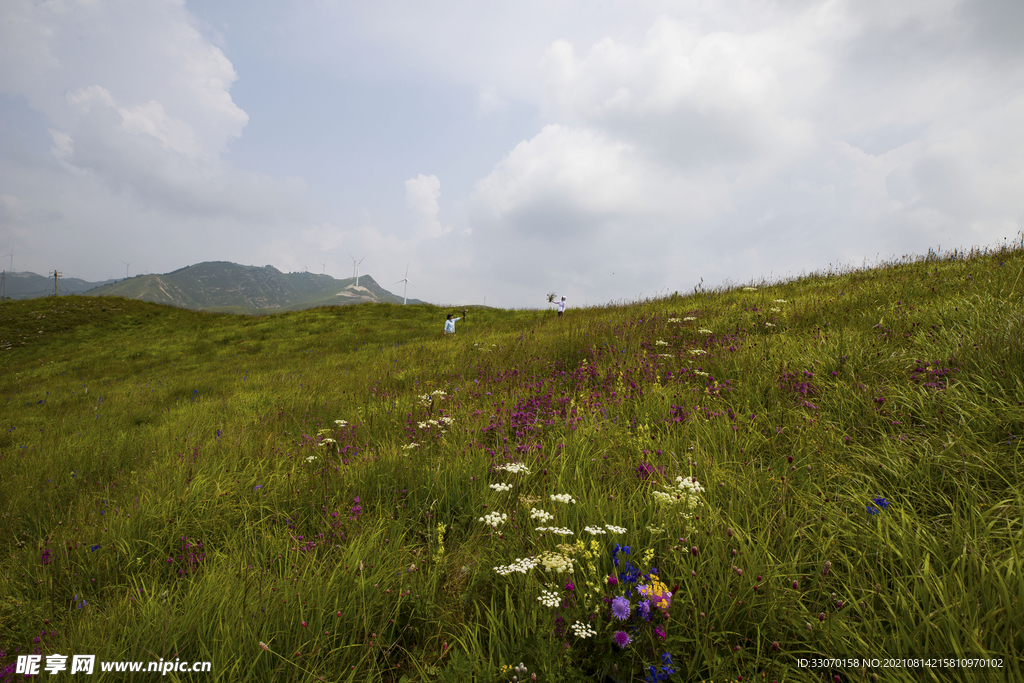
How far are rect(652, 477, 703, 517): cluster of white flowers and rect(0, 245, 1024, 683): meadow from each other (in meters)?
0.03

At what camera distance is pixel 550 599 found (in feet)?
6.12

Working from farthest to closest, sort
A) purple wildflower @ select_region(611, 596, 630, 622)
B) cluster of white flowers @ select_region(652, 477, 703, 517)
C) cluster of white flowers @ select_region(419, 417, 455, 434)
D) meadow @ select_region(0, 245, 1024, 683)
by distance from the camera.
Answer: cluster of white flowers @ select_region(419, 417, 455, 434) → cluster of white flowers @ select_region(652, 477, 703, 517) → meadow @ select_region(0, 245, 1024, 683) → purple wildflower @ select_region(611, 596, 630, 622)

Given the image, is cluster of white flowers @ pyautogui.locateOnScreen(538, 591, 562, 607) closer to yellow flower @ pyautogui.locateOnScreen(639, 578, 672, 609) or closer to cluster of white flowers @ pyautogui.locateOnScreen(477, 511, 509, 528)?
yellow flower @ pyautogui.locateOnScreen(639, 578, 672, 609)

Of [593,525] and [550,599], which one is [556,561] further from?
[593,525]

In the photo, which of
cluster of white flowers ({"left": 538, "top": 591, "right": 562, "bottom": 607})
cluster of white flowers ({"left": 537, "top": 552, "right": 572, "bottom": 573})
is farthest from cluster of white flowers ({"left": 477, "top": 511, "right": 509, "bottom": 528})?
cluster of white flowers ({"left": 538, "top": 591, "right": 562, "bottom": 607})

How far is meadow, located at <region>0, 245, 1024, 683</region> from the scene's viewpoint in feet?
5.72

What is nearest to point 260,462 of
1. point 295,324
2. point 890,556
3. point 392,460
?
point 392,460

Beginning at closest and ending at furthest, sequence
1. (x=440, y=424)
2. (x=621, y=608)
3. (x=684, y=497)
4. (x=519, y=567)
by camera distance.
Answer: (x=621, y=608) < (x=519, y=567) < (x=684, y=497) < (x=440, y=424)

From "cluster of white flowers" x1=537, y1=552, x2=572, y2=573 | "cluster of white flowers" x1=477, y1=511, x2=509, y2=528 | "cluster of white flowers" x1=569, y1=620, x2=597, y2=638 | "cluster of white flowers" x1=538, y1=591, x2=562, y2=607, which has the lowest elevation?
"cluster of white flowers" x1=569, y1=620, x2=597, y2=638

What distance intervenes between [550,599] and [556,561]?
0.17 metres

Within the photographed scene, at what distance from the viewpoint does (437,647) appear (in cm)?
201

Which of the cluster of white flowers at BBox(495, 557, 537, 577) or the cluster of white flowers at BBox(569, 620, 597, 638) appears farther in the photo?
the cluster of white flowers at BBox(495, 557, 537, 577)

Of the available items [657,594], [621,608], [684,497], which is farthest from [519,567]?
[684,497]

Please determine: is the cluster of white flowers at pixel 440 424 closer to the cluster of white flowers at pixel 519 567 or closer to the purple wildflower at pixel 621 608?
the cluster of white flowers at pixel 519 567
